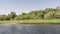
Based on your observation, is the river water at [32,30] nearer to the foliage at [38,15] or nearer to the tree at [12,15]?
the foliage at [38,15]

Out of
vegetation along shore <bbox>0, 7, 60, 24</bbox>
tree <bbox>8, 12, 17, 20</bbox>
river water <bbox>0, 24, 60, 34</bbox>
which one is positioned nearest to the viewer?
river water <bbox>0, 24, 60, 34</bbox>

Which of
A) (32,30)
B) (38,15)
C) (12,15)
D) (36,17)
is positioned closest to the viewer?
(32,30)

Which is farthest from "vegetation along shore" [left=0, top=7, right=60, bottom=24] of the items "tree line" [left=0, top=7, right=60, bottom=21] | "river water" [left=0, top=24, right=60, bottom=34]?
"river water" [left=0, top=24, right=60, bottom=34]

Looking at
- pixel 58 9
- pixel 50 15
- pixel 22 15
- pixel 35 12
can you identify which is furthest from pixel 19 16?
pixel 58 9

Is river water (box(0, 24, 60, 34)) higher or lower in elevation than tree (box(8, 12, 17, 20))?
lower

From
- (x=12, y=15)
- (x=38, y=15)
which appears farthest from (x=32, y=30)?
(x=12, y=15)

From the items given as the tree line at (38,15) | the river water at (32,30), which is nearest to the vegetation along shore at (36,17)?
the tree line at (38,15)

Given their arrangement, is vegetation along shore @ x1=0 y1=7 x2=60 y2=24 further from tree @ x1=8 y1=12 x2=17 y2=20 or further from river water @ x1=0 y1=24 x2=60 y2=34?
river water @ x1=0 y1=24 x2=60 y2=34

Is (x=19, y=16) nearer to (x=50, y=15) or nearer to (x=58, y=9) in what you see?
(x=50, y=15)

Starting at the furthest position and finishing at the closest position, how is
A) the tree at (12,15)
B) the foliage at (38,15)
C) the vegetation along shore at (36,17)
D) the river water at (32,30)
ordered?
1. the tree at (12,15)
2. the foliage at (38,15)
3. the vegetation along shore at (36,17)
4. the river water at (32,30)

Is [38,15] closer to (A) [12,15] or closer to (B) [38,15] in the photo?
(B) [38,15]

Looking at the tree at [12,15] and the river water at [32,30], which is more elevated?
the tree at [12,15]

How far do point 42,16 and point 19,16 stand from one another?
724 centimetres

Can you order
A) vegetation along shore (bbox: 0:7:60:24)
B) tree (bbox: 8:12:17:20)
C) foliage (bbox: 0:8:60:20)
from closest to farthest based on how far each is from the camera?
vegetation along shore (bbox: 0:7:60:24) < foliage (bbox: 0:8:60:20) < tree (bbox: 8:12:17:20)
